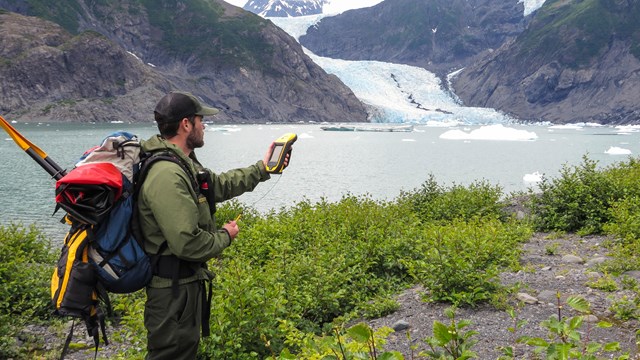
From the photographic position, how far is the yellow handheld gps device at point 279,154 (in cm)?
423

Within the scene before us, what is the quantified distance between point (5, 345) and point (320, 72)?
623ft

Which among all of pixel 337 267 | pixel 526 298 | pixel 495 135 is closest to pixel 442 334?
pixel 526 298

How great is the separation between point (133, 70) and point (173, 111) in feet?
494

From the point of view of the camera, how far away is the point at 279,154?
4262mm

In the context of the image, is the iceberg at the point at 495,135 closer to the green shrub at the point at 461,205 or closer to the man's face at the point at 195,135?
the green shrub at the point at 461,205

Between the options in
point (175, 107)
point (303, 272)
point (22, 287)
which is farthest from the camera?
point (22, 287)

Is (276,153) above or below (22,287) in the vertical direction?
above

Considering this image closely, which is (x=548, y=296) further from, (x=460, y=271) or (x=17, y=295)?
(x=17, y=295)

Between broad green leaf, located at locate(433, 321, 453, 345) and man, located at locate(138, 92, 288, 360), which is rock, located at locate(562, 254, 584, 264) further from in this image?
broad green leaf, located at locate(433, 321, 453, 345)

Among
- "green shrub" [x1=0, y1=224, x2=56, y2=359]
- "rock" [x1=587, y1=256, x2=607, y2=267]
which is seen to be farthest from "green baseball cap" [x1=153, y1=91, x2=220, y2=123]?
"rock" [x1=587, y1=256, x2=607, y2=267]

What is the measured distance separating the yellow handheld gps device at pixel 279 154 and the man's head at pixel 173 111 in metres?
0.76

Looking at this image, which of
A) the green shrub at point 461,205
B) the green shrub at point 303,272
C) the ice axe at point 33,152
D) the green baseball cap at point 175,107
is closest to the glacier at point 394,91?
the green shrub at point 461,205

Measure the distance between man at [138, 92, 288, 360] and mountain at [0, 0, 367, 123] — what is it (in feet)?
415

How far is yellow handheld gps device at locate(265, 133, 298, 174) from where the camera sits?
423 centimetres
